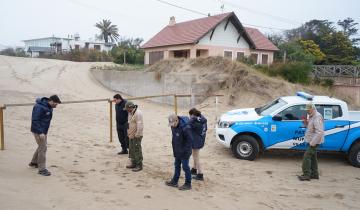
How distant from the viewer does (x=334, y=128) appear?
30.8 feet

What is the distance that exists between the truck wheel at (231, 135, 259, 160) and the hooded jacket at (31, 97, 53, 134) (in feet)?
16.7

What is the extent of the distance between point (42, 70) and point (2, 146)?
18904 mm

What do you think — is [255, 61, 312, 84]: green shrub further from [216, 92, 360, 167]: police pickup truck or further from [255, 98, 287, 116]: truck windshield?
[216, 92, 360, 167]: police pickup truck

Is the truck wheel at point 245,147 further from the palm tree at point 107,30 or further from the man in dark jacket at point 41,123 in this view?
the palm tree at point 107,30

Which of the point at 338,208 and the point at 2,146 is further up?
the point at 2,146

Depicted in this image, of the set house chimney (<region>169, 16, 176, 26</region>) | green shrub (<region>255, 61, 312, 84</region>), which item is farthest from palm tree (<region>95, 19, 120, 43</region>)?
green shrub (<region>255, 61, 312, 84</region>)

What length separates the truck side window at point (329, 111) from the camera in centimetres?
948

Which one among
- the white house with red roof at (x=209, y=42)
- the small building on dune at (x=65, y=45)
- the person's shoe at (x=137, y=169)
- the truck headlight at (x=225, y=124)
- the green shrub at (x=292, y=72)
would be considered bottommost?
the person's shoe at (x=137, y=169)

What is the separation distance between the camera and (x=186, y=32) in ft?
98.6

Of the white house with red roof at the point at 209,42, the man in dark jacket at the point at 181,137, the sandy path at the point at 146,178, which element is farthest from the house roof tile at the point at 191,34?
the man in dark jacket at the point at 181,137

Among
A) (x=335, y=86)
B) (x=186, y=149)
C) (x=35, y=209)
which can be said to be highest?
(x=335, y=86)

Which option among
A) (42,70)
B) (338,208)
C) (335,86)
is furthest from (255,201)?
(42,70)

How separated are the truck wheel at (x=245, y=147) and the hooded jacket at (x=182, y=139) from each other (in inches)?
129

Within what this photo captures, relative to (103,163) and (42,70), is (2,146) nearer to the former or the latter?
(103,163)
